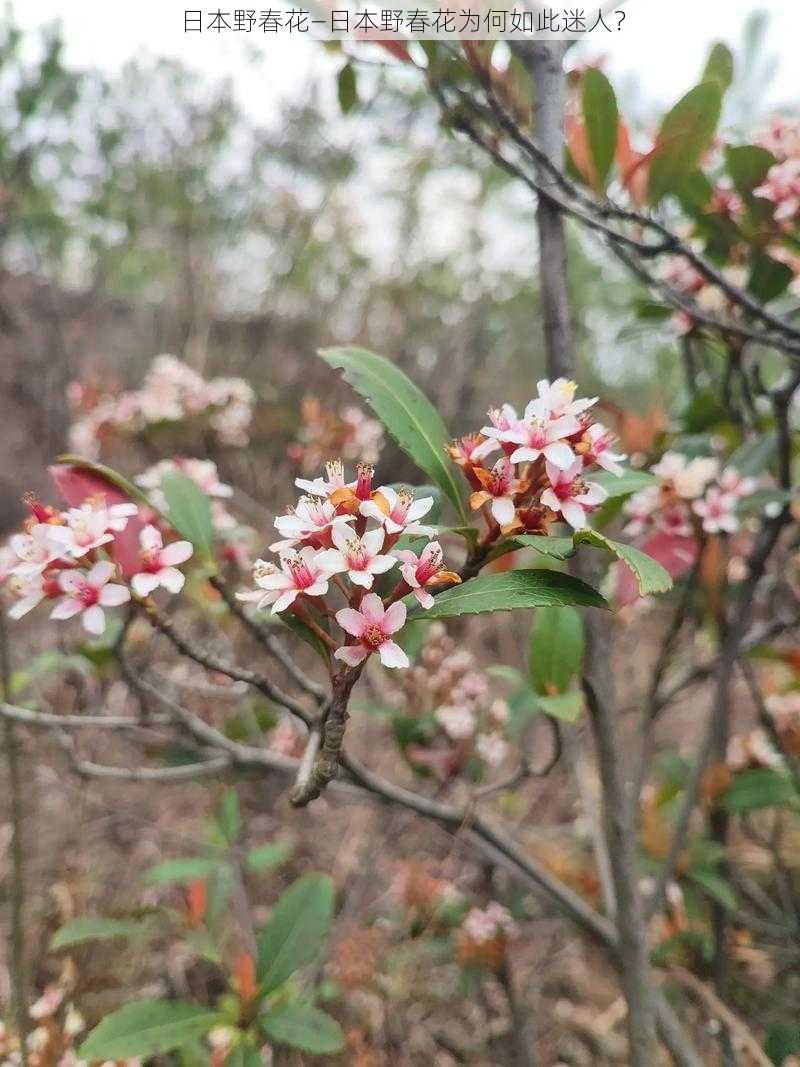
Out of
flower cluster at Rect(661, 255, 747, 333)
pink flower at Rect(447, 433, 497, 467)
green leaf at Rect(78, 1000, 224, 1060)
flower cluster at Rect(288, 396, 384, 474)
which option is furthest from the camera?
flower cluster at Rect(288, 396, 384, 474)

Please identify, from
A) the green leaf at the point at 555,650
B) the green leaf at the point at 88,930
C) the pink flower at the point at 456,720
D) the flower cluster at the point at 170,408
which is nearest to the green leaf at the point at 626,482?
the green leaf at the point at 555,650

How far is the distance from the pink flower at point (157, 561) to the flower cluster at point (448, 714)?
580 millimetres

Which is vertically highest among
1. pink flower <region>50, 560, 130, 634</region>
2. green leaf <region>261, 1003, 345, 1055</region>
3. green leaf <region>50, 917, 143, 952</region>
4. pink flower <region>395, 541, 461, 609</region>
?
pink flower <region>395, 541, 461, 609</region>

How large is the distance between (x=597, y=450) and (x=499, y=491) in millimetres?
90

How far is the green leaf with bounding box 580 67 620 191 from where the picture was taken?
2.67ft

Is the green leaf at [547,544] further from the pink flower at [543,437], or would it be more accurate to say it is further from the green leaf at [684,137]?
the green leaf at [684,137]

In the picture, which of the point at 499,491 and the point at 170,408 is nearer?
the point at 499,491

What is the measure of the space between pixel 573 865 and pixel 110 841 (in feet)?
4.05

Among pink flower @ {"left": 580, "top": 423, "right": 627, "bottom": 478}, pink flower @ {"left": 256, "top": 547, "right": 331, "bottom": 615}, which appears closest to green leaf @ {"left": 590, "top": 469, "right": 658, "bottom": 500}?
pink flower @ {"left": 580, "top": 423, "right": 627, "bottom": 478}

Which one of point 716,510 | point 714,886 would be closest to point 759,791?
point 714,886

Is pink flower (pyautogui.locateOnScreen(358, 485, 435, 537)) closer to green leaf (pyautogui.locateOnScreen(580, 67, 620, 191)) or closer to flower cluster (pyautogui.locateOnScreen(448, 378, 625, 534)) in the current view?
flower cluster (pyautogui.locateOnScreen(448, 378, 625, 534))

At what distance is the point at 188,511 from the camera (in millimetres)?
808

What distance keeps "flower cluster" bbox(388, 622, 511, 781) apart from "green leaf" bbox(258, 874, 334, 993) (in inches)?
9.8

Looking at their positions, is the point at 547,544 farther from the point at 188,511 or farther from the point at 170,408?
the point at 170,408
